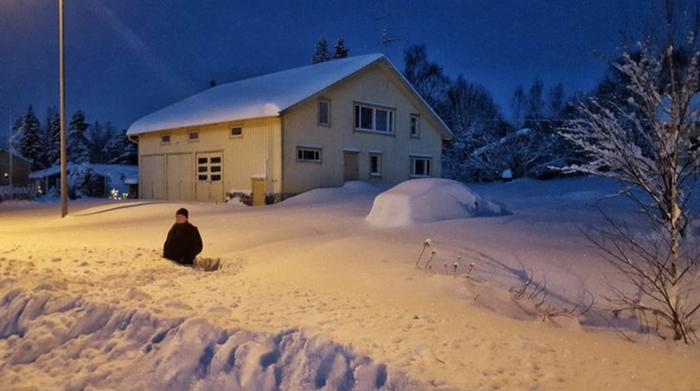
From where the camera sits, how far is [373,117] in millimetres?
28031

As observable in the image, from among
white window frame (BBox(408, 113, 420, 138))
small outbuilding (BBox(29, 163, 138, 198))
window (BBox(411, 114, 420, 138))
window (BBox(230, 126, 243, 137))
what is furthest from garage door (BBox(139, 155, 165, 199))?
window (BBox(411, 114, 420, 138))

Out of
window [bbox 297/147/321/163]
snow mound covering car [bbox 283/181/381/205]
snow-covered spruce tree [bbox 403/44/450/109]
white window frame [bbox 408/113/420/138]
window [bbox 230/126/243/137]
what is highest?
snow-covered spruce tree [bbox 403/44/450/109]

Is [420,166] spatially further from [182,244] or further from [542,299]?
[542,299]

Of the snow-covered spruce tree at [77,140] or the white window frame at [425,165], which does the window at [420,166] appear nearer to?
the white window frame at [425,165]

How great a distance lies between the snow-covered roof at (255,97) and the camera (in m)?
24.2

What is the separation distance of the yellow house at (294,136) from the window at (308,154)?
1.9 inches

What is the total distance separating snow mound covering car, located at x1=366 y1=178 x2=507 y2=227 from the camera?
13.7 meters

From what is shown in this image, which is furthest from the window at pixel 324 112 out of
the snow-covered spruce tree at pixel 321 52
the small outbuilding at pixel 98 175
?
the snow-covered spruce tree at pixel 321 52

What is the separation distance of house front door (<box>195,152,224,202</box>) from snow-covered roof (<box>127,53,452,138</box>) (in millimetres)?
1685

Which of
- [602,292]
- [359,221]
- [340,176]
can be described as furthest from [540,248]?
[340,176]

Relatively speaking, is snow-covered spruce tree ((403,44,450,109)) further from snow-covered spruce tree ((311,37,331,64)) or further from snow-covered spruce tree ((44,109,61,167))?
snow-covered spruce tree ((44,109,61,167))

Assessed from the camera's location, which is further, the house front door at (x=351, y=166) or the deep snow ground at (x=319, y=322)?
the house front door at (x=351, y=166)

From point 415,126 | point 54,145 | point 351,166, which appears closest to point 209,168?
point 351,166

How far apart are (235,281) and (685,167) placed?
6428 millimetres
